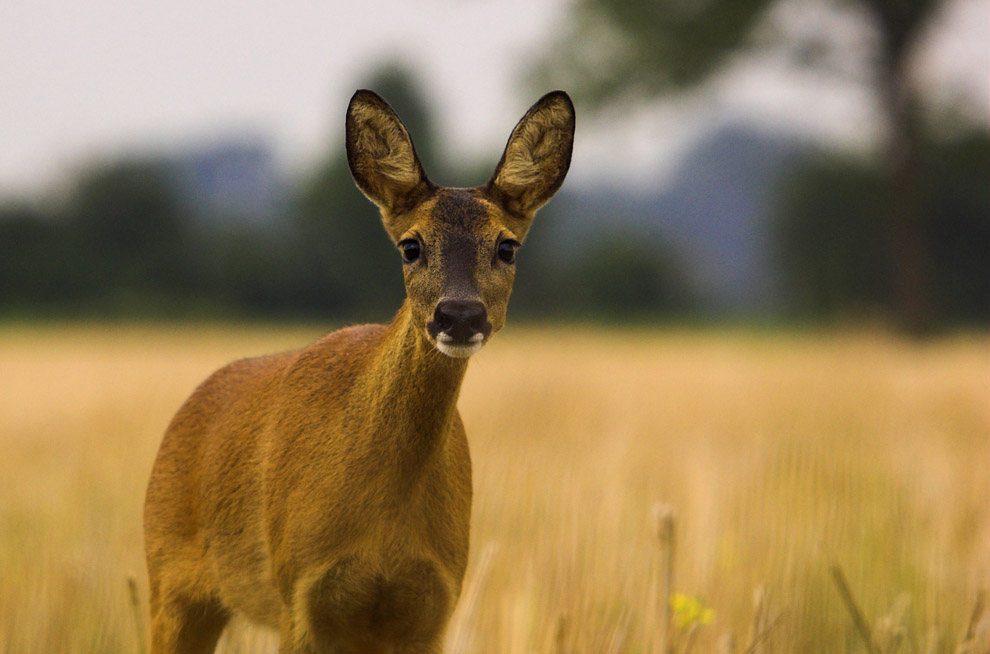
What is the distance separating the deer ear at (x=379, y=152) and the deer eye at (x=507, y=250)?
0.29 m

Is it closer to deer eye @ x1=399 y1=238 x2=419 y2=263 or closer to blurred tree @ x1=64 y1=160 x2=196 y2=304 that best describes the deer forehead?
deer eye @ x1=399 y1=238 x2=419 y2=263

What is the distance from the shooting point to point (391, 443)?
269 cm

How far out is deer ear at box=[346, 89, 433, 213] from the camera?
8.79 ft

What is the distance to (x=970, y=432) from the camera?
8227mm

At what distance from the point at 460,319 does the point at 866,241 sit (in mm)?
38461

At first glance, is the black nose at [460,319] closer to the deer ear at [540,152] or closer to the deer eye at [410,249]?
the deer eye at [410,249]

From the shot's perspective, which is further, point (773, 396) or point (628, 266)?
point (628, 266)

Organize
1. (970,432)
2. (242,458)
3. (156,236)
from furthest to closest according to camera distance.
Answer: (156,236) < (970,432) < (242,458)

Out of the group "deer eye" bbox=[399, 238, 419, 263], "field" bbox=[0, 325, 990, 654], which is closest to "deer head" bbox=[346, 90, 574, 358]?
"deer eye" bbox=[399, 238, 419, 263]

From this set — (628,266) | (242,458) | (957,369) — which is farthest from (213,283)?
(242,458)

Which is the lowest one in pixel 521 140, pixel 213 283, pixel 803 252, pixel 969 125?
pixel 213 283

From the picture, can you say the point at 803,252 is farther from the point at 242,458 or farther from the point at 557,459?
the point at 242,458

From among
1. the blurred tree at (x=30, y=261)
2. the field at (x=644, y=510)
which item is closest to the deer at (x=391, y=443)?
the field at (x=644, y=510)

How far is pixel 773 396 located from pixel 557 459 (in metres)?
3.90
